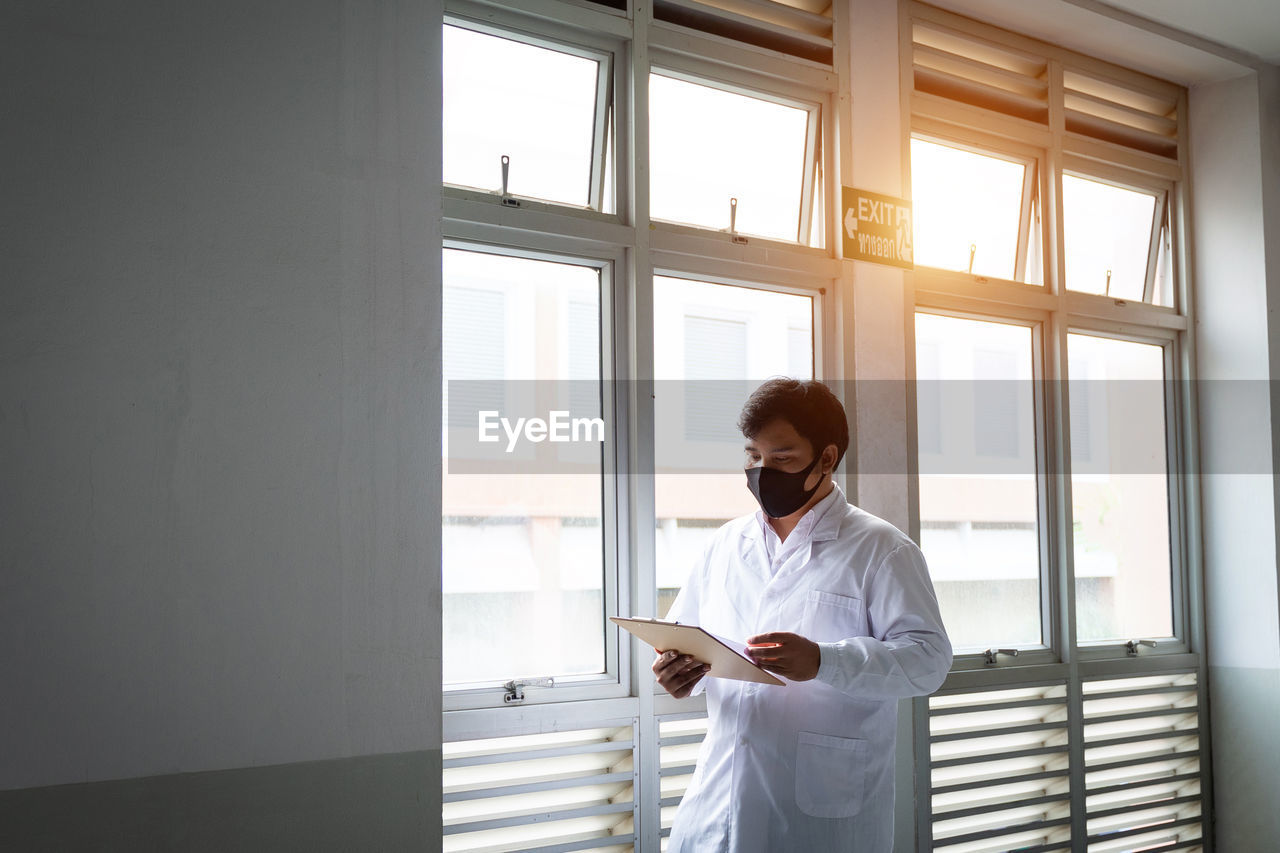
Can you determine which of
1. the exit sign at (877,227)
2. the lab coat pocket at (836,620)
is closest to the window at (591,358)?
the exit sign at (877,227)

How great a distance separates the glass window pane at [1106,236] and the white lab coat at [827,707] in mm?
2541

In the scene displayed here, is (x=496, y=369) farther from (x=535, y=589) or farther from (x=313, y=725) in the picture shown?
(x=313, y=725)

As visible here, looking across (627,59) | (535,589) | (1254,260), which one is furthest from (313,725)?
(1254,260)

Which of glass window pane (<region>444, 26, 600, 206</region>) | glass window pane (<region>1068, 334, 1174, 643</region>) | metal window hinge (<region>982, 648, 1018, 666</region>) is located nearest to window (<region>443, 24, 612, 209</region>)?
glass window pane (<region>444, 26, 600, 206</region>)

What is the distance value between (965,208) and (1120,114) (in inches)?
41.6

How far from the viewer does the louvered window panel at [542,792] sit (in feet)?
9.09

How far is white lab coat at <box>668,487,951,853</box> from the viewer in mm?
2307

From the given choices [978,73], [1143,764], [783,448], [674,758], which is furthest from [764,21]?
[1143,764]

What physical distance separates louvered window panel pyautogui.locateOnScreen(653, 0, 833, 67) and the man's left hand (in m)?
2.13

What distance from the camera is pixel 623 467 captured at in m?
3.16

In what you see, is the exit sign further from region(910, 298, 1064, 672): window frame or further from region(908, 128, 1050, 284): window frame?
region(910, 298, 1064, 672): window frame

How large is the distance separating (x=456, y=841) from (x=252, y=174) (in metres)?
1.82

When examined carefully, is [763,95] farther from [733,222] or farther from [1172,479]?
[1172,479]

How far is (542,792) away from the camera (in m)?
2.92
